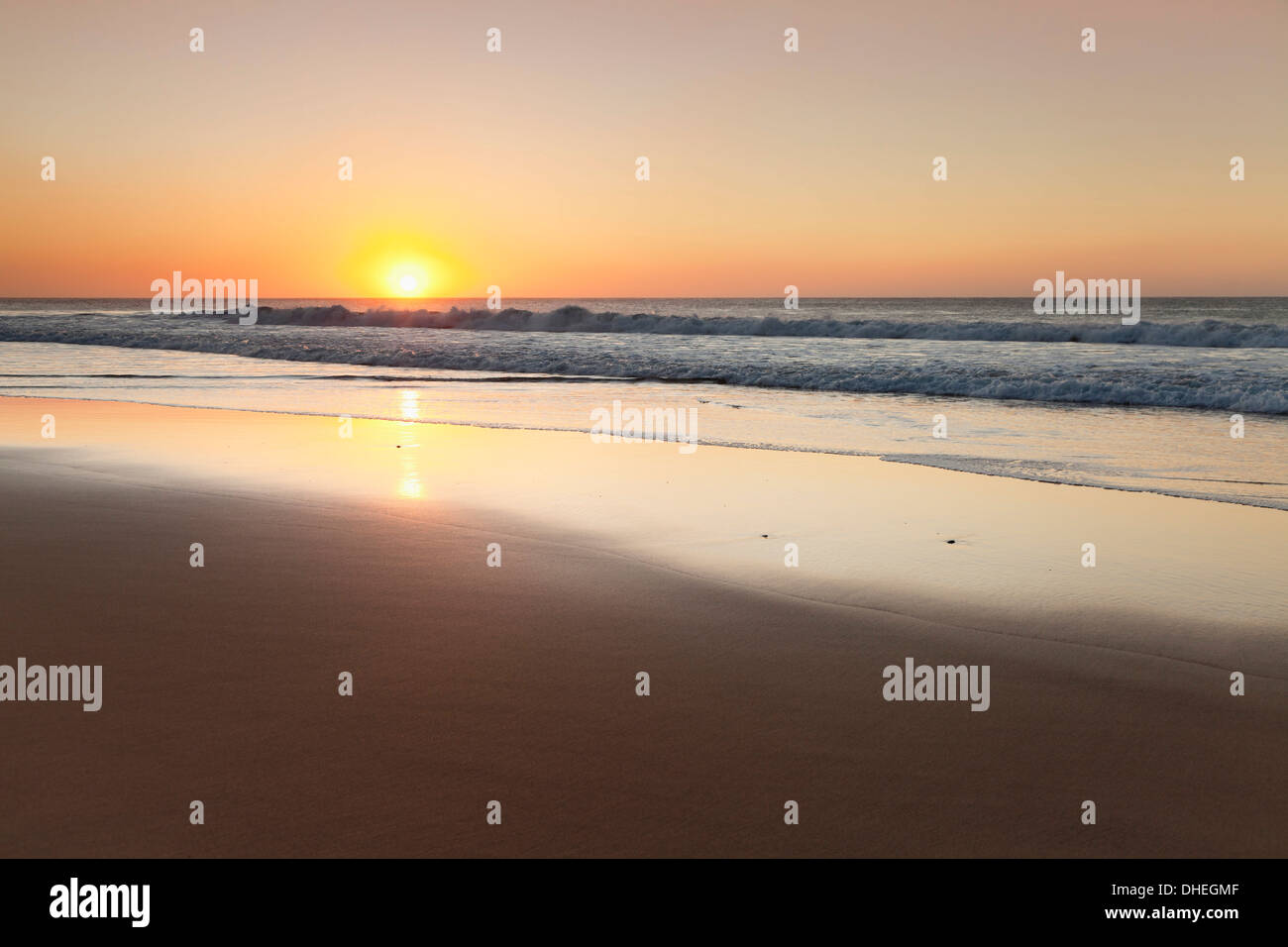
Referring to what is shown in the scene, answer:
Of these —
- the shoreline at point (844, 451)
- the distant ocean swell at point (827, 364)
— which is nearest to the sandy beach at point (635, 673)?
the shoreline at point (844, 451)

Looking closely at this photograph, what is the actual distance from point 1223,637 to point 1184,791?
202 cm

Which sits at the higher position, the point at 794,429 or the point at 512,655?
the point at 794,429

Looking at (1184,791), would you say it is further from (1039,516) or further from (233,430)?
(233,430)

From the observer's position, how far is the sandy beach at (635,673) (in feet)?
10.7

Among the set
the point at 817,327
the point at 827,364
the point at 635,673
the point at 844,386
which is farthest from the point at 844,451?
the point at 817,327

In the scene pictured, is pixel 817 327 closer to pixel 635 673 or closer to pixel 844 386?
pixel 844 386

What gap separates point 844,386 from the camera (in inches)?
823

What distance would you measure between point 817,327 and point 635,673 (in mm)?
42374

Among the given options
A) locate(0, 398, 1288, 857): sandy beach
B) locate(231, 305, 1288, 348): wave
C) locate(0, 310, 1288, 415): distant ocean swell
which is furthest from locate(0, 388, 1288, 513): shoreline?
locate(231, 305, 1288, 348): wave

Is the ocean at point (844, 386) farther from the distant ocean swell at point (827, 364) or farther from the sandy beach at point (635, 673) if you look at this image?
the sandy beach at point (635, 673)

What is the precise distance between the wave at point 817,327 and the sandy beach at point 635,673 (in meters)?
29.5
